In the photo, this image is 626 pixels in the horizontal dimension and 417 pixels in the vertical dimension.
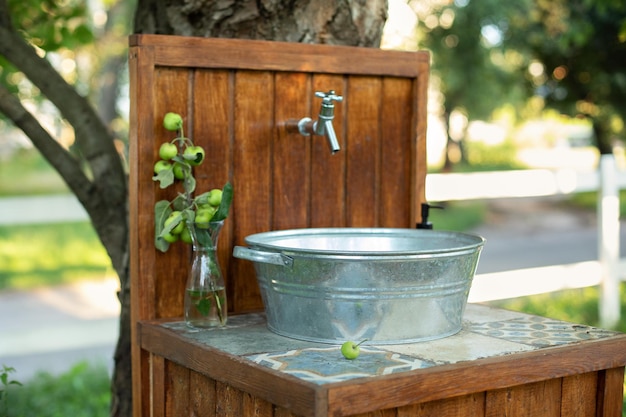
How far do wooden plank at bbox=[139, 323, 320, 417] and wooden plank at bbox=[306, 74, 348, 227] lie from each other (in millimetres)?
570

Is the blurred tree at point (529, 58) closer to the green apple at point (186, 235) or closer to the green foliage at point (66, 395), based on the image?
the green foliage at point (66, 395)

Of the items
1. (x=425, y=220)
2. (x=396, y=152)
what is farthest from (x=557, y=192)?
(x=425, y=220)

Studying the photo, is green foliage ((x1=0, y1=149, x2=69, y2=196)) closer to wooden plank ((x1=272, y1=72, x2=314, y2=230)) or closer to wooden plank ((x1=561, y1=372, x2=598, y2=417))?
wooden plank ((x1=272, y1=72, x2=314, y2=230))

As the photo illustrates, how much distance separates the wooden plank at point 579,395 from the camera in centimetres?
205

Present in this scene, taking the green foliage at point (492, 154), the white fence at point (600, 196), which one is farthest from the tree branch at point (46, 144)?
the green foliage at point (492, 154)

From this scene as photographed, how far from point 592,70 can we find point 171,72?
9742mm

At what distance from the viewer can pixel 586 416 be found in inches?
82.8

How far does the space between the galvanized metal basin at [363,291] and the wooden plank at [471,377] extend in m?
0.19

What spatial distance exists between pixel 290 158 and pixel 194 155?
1.17ft

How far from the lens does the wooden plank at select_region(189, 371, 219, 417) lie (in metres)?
2.00

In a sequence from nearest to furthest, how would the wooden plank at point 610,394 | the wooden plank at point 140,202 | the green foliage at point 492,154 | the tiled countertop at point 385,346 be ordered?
the tiled countertop at point 385,346 < the wooden plank at point 610,394 < the wooden plank at point 140,202 < the green foliage at point 492,154

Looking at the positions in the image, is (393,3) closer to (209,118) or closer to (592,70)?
(592,70)

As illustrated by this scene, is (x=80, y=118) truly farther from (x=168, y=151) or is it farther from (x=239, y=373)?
(x=239, y=373)

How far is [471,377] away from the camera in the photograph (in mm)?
1823
